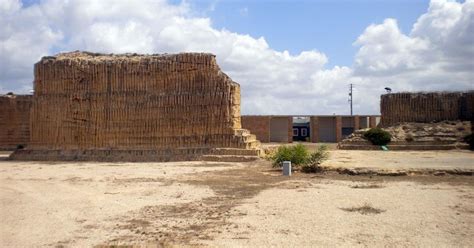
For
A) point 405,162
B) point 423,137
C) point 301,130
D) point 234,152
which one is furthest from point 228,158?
point 301,130

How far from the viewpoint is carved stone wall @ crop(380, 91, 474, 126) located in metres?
37.0

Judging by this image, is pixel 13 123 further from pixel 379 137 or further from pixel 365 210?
pixel 365 210

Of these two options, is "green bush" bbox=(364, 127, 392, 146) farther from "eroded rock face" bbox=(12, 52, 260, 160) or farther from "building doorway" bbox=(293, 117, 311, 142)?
"building doorway" bbox=(293, 117, 311, 142)

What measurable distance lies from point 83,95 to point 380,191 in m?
18.6

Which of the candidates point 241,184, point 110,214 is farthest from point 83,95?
point 110,214

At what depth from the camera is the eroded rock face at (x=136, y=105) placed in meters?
24.5

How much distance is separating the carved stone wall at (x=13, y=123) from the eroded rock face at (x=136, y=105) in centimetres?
1076

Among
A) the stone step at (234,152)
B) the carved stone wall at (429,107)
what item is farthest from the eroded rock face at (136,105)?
the carved stone wall at (429,107)

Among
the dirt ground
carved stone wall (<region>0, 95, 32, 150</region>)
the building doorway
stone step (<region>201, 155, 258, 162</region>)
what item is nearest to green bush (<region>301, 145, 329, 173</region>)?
the dirt ground

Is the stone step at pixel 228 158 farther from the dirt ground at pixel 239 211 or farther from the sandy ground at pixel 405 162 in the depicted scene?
the dirt ground at pixel 239 211

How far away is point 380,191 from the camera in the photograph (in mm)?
12375

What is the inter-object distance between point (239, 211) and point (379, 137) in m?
25.2

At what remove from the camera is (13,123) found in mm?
36969

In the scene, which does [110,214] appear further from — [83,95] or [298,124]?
[298,124]
